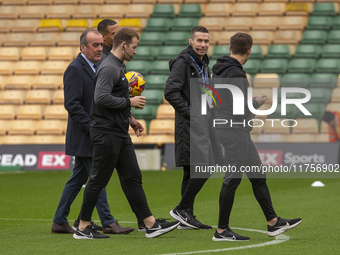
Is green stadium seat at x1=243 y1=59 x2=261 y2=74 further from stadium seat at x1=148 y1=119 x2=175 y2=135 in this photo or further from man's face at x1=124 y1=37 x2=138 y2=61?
man's face at x1=124 y1=37 x2=138 y2=61

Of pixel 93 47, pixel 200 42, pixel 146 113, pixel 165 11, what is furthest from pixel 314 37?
pixel 93 47

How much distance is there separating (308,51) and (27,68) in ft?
28.7

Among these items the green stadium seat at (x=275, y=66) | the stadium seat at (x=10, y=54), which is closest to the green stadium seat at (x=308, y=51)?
the green stadium seat at (x=275, y=66)

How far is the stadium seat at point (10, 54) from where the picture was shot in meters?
23.4

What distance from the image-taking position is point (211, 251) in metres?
6.39

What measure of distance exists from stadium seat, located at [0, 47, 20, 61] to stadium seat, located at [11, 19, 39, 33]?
1225 millimetres

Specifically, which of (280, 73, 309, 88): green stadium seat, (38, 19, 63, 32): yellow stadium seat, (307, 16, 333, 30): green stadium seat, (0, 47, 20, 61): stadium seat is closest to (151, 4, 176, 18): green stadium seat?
(38, 19, 63, 32): yellow stadium seat

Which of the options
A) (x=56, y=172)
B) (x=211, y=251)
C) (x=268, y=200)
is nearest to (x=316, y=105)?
(x=56, y=172)

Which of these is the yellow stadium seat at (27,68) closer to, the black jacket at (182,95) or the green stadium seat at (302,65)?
the green stadium seat at (302,65)

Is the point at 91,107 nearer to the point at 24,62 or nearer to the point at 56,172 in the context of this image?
the point at 56,172

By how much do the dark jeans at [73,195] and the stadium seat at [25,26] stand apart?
57.1 ft

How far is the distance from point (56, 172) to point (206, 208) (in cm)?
803

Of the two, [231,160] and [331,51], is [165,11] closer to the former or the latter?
[331,51]

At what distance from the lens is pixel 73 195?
314 inches
